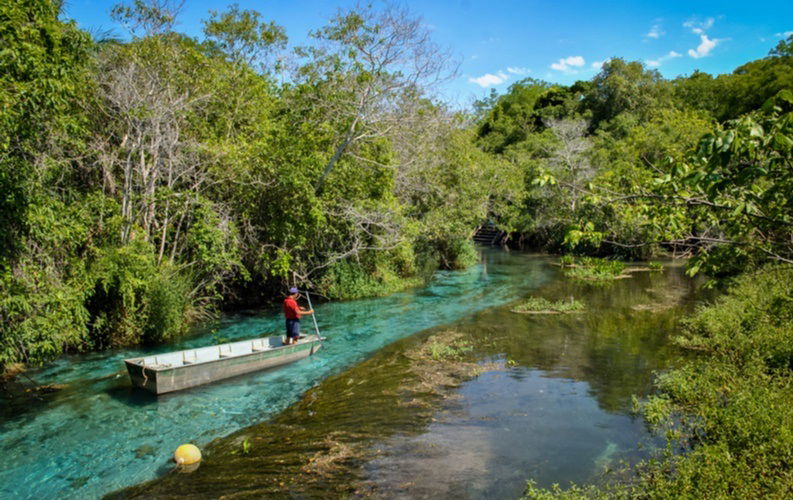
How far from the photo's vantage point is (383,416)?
34.7ft

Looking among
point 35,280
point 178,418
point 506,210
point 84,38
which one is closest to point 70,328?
point 35,280

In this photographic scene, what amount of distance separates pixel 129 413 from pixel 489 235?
175ft

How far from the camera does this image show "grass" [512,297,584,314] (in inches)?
827

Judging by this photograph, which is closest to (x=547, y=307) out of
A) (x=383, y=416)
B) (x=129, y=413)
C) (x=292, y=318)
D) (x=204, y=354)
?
(x=292, y=318)

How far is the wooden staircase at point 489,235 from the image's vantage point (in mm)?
58463

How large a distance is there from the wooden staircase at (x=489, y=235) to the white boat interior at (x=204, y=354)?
44.2 m

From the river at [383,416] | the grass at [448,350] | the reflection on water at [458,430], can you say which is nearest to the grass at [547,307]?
the river at [383,416]

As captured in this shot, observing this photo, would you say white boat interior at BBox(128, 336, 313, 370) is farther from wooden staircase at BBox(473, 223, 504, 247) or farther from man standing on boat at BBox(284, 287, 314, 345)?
wooden staircase at BBox(473, 223, 504, 247)

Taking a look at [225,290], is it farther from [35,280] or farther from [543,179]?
[543,179]

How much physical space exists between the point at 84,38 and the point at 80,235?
499 cm

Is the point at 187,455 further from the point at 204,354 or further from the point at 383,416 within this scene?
the point at 204,354

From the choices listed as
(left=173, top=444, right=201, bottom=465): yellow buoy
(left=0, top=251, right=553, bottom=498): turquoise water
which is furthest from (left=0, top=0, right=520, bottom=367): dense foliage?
(left=173, top=444, right=201, bottom=465): yellow buoy

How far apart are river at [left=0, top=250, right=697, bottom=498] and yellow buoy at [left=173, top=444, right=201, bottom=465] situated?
314 mm

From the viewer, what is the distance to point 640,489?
7.02 m
